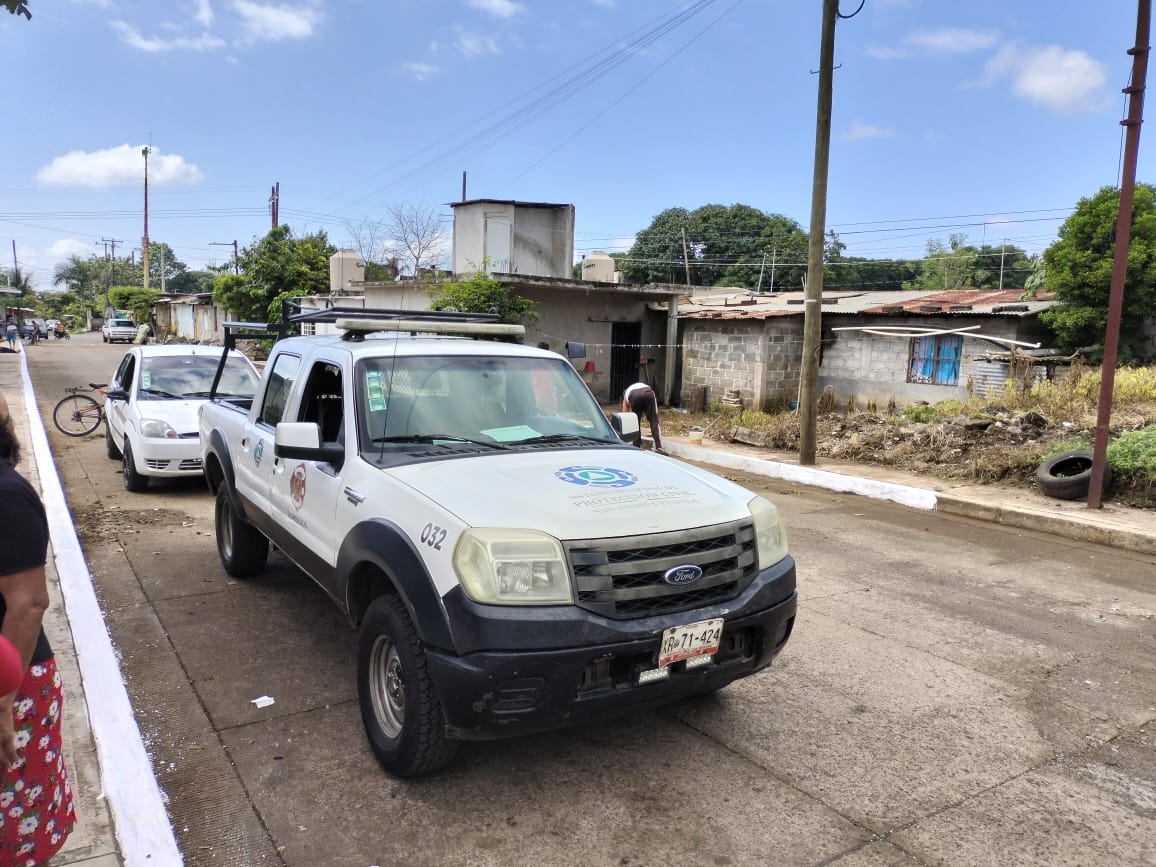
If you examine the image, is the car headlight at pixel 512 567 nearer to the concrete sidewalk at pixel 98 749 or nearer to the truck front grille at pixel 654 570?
the truck front grille at pixel 654 570

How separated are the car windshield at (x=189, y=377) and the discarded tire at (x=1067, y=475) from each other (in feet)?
31.0

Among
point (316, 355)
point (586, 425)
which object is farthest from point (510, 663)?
point (316, 355)

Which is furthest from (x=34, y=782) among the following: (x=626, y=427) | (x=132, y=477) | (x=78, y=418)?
(x=78, y=418)

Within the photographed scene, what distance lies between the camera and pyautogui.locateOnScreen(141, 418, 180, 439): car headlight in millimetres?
8766

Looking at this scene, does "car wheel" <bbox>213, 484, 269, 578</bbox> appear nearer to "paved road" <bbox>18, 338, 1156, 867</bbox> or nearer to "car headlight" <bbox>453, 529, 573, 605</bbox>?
"paved road" <bbox>18, 338, 1156, 867</bbox>

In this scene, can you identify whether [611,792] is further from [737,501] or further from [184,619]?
[184,619]

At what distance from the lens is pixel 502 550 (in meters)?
3.03

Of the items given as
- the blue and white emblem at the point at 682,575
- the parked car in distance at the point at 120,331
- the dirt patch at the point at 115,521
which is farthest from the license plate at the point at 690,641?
the parked car in distance at the point at 120,331

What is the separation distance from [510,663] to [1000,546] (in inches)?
266

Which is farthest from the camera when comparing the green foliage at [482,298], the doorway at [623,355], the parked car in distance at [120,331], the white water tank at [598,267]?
the parked car in distance at [120,331]

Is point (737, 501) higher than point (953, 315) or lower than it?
lower

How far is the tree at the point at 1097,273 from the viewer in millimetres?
14664

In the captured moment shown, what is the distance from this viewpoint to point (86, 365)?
28.7 metres

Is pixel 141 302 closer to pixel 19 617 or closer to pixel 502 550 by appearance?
pixel 502 550
